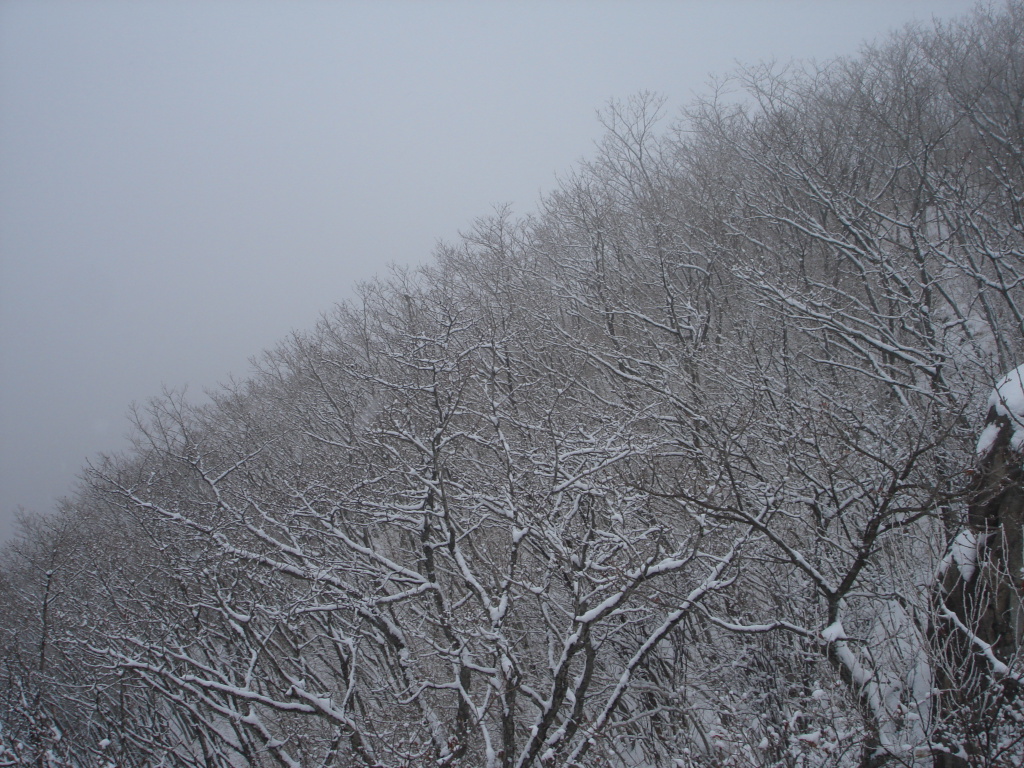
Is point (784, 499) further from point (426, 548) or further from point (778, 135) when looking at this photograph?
point (778, 135)

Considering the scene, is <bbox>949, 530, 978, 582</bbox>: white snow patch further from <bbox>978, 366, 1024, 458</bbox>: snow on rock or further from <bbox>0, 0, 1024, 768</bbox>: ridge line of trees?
<bbox>978, 366, 1024, 458</bbox>: snow on rock

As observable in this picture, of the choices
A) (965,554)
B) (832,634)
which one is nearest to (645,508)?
(832,634)

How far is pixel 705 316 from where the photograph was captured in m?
10.5

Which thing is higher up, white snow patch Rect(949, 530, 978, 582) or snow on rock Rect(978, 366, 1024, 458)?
snow on rock Rect(978, 366, 1024, 458)

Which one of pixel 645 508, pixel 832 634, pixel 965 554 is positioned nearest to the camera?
pixel 965 554

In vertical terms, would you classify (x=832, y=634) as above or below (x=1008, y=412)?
below

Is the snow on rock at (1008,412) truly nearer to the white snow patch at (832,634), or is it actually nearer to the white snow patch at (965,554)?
the white snow patch at (965,554)

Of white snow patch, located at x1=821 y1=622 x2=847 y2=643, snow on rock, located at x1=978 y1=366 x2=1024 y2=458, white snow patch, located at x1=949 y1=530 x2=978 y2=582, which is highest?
snow on rock, located at x1=978 y1=366 x2=1024 y2=458

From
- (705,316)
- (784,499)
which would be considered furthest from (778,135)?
(784,499)

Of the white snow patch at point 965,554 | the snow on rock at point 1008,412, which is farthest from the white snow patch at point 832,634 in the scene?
the snow on rock at point 1008,412

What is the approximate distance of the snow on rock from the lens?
175 inches

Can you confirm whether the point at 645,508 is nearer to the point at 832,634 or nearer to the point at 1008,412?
the point at 832,634

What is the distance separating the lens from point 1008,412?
4.53m

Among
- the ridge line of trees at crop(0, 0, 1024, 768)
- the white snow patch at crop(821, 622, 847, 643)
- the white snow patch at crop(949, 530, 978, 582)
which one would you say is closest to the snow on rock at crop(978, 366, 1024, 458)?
the ridge line of trees at crop(0, 0, 1024, 768)
